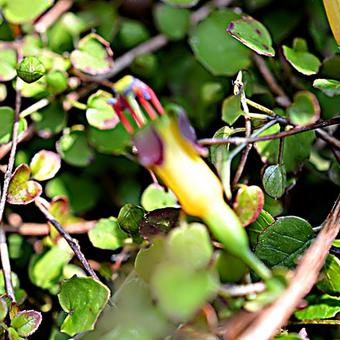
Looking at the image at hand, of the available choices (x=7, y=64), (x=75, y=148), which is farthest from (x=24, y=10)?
(x=75, y=148)

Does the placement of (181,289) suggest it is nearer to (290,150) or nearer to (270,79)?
(290,150)

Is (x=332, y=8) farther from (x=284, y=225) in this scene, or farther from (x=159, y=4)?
(x=159, y=4)

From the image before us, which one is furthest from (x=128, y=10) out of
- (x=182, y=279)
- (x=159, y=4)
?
(x=182, y=279)

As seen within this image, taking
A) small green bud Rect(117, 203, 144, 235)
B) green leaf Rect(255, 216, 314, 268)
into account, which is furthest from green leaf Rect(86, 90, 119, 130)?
green leaf Rect(255, 216, 314, 268)

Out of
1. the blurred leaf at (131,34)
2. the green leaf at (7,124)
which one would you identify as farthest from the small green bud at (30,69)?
the blurred leaf at (131,34)

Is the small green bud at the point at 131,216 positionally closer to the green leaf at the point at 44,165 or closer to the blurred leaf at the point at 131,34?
the green leaf at the point at 44,165
